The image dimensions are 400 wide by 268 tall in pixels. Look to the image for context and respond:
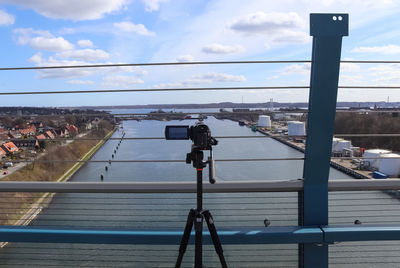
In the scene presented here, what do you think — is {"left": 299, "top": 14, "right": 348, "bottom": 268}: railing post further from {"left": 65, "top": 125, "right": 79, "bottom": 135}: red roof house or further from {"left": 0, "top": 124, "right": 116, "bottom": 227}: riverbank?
{"left": 65, "top": 125, "right": 79, "bottom": 135}: red roof house

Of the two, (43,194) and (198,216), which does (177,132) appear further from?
(43,194)

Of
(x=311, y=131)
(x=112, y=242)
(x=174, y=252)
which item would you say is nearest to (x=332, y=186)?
(x=311, y=131)

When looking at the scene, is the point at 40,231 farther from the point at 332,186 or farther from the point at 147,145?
the point at 147,145

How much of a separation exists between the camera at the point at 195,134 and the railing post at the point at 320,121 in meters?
0.58

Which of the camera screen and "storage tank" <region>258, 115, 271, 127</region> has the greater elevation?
"storage tank" <region>258, 115, 271, 127</region>

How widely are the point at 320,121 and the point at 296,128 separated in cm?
20

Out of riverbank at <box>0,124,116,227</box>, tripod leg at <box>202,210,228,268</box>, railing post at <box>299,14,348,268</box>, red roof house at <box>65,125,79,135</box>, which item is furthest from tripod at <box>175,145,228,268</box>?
red roof house at <box>65,125,79,135</box>

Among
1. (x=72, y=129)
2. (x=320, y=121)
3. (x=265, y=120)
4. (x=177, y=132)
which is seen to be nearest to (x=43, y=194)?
(x=72, y=129)

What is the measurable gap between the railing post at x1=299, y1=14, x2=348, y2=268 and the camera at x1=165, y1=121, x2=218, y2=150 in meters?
0.58

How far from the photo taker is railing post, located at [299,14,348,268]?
1.34 meters

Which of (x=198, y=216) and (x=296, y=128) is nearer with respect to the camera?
(x=198, y=216)

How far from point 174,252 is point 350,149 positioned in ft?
4.87

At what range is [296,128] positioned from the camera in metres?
1.60

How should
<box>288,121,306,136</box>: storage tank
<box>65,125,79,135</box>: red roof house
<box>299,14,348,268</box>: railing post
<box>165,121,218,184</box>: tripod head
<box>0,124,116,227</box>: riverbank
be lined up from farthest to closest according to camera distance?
<box>65,125,79,135</box>: red roof house, <box>0,124,116,227</box>: riverbank, <box>288,121,306,136</box>: storage tank, <box>299,14,348,268</box>: railing post, <box>165,121,218,184</box>: tripod head
